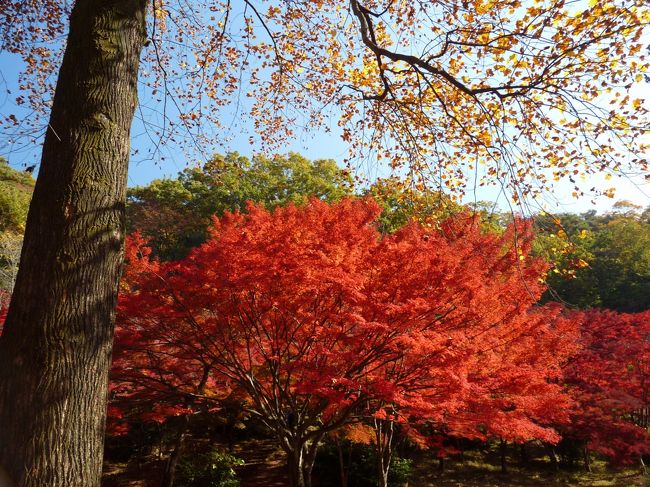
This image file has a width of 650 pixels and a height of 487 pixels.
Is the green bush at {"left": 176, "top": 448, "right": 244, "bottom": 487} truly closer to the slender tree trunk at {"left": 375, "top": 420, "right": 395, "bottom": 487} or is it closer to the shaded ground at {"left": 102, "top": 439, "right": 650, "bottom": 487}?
the shaded ground at {"left": 102, "top": 439, "right": 650, "bottom": 487}

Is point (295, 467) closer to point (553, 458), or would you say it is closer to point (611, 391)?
point (611, 391)

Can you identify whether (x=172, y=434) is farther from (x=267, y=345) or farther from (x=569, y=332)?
(x=569, y=332)

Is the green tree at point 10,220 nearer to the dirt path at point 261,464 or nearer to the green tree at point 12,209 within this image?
the green tree at point 12,209

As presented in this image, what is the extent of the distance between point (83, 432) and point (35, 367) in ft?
1.19

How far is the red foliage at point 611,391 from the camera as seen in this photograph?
9.39m

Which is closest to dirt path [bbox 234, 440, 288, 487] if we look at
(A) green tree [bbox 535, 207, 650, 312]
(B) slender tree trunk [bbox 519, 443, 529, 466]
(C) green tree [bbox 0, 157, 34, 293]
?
(B) slender tree trunk [bbox 519, 443, 529, 466]

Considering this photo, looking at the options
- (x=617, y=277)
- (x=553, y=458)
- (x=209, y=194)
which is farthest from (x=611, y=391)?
(x=209, y=194)

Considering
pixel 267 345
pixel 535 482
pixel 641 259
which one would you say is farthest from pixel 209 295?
pixel 641 259

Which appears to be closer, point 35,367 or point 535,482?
point 35,367

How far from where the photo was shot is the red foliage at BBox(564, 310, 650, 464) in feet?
30.8

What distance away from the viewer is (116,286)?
8.02ft

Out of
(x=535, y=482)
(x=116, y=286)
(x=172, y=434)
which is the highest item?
(x=116, y=286)

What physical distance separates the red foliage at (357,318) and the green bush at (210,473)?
268 centimetres

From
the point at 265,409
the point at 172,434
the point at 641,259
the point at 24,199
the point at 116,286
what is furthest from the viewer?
the point at 24,199
